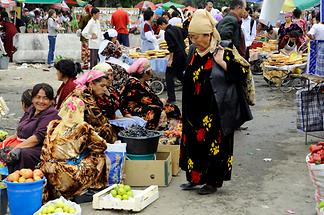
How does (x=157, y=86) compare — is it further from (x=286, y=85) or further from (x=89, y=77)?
(x=89, y=77)

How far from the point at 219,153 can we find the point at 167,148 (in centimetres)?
109

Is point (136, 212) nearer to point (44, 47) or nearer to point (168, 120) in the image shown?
point (168, 120)

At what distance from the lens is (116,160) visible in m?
6.27

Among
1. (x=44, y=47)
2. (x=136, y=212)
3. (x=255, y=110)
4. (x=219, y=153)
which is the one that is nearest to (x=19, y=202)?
(x=136, y=212)

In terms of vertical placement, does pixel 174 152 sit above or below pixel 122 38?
below

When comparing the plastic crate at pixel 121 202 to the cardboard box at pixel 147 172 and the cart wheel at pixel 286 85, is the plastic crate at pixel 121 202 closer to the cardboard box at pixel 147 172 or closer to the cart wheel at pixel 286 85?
the cardboard box at pixel 147 172

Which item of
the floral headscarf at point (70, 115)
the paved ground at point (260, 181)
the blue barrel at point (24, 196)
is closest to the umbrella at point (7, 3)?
the paved ground at point (260, 181)

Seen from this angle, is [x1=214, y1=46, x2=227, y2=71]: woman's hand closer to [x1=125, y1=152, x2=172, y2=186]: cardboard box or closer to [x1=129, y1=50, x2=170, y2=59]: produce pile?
[x1=125, y1=152, x2=172, y2=186]: cardboard box

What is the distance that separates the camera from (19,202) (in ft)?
17.3

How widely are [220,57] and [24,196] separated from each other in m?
2.41

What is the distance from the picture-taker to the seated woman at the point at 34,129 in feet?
19.5

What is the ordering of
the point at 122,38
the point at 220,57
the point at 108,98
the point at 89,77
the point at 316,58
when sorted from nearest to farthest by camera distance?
the point at 220,57 < the point at 89,77 < the point at 108,98 < the point at 316,58 < the point at 122,38

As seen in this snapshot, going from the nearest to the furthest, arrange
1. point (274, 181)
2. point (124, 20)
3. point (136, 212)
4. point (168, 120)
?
point (136, 212) → point (274, 181) → point (168, 120) → point (124, 20)

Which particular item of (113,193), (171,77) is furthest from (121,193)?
(171,77)
